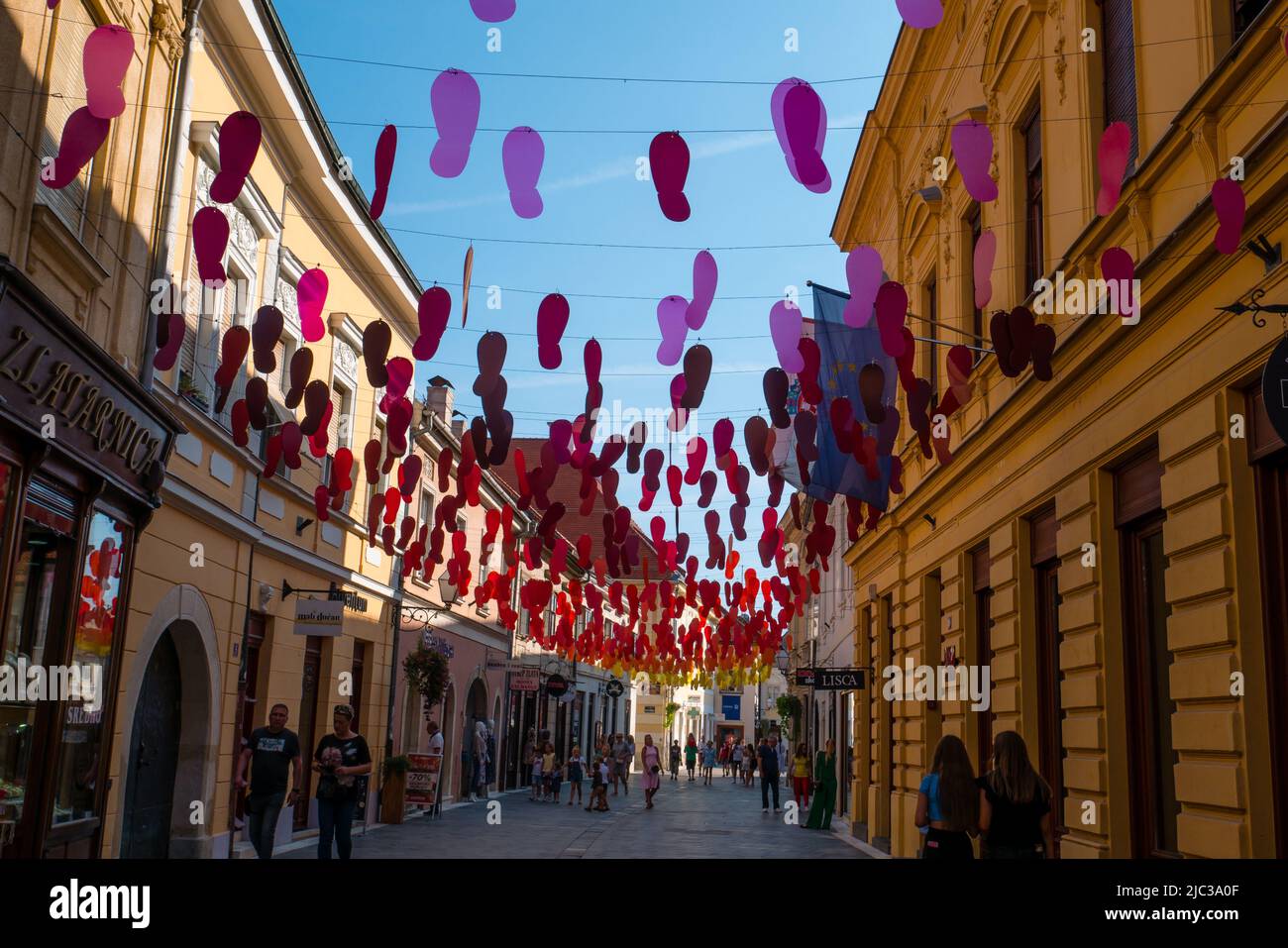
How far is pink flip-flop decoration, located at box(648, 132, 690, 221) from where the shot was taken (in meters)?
7.29

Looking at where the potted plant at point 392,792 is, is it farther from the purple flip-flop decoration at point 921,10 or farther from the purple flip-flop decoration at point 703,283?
the purple flip-flop decoration at point 921,10

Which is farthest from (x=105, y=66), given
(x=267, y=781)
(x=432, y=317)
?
(x=267, y=781)

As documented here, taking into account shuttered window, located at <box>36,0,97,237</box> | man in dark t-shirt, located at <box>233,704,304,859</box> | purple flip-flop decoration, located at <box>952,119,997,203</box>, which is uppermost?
shuttered window, located at <box>36,0,97,237</box>

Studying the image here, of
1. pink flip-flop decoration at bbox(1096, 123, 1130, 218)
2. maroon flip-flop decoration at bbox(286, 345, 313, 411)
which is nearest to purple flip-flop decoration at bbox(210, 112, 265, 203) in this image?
maroon flip-flop decoration at bbox(286, 345, 313, 411)

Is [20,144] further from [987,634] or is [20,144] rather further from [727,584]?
[727,584]

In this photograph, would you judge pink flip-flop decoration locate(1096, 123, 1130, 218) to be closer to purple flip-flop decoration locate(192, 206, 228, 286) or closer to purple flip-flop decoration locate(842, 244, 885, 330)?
purple flip-flop decoration locate(842, 244, 885, 330)

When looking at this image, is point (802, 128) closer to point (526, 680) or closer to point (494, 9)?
point (494, 9)

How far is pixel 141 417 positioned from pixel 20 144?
287 cm

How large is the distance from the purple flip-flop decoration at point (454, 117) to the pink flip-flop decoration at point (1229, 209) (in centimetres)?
428

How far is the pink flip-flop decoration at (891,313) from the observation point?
9.73 meters

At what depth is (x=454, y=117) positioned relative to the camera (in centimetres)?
702

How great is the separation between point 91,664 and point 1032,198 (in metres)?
10.2

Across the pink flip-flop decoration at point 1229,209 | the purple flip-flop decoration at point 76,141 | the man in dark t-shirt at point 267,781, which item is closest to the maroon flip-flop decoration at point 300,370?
the man in dark t-shirt at point 267,781

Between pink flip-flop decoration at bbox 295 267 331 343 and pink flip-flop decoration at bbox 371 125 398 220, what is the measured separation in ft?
9.22
